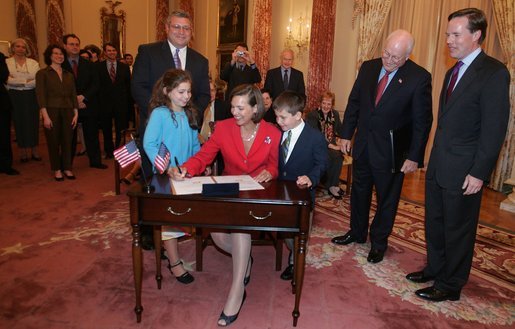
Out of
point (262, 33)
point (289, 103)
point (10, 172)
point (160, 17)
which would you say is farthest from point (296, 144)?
point (160, 17)

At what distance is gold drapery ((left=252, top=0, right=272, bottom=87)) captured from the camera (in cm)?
910

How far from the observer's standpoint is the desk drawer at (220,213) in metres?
2.11

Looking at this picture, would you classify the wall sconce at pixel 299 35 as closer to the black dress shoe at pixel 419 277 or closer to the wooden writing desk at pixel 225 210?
the black dress shoe at pixel 419 277

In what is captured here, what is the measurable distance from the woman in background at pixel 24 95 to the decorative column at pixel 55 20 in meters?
4.31

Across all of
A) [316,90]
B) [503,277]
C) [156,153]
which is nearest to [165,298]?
[156,153]

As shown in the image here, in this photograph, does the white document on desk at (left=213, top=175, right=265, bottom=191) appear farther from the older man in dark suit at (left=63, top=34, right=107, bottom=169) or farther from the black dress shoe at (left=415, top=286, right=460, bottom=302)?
the older man in dark suit at (left=63, top=34, right=107, bottom=169)

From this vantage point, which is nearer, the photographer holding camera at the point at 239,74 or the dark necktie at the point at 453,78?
the dark necktie at the point at 453,78

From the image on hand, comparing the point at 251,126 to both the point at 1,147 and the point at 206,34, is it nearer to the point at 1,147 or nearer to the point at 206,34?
the point at 1,147

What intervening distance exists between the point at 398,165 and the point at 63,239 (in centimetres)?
306

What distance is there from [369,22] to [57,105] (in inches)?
219

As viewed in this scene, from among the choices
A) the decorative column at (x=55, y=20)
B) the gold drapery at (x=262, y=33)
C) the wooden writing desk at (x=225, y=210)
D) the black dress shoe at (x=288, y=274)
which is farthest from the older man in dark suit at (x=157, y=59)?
the decorative column at (x=55, y=20)

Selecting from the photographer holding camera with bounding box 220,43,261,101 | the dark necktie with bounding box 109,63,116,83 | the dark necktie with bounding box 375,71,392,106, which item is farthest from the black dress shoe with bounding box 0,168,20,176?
the dark necktie with bounding box 375,71,392,106

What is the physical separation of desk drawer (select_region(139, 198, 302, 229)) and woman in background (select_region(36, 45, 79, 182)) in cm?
409

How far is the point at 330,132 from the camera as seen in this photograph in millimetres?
5418
